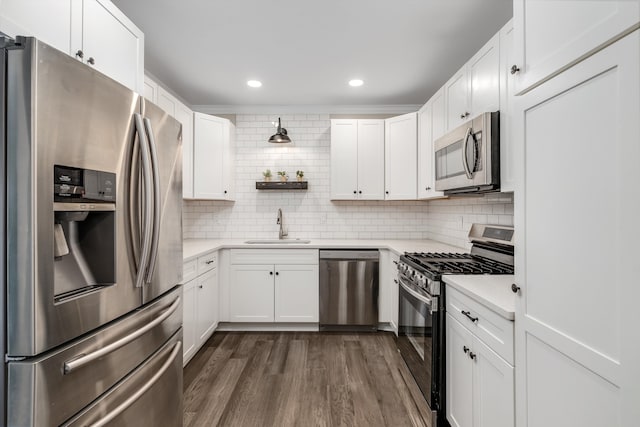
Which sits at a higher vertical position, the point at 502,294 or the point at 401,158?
the point at 401,158

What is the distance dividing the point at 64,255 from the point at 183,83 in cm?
273

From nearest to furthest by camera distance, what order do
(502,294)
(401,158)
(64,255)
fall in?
1. (64,255)
2. (502,294)
3. (401,158)

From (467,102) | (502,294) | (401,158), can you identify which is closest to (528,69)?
(502,294)

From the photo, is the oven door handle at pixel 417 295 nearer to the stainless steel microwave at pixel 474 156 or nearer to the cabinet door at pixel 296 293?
the stainless steel microwave at pixel 474 156

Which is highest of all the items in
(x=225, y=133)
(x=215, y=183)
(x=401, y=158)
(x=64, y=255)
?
(x=225, y=133)

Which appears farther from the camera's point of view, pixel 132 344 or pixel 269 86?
pixel 269 86

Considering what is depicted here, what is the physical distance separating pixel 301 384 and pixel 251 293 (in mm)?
1296

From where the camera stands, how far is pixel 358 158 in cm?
379

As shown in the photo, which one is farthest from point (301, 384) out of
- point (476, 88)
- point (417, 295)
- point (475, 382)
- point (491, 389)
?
point (476, 88)

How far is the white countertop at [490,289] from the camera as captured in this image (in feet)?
4.32

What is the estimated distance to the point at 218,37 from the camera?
2.43 metres

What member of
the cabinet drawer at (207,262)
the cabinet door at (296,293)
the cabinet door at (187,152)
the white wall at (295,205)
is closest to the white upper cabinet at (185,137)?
the cabinet door at (187,152)

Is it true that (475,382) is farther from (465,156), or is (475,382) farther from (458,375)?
(465,156)

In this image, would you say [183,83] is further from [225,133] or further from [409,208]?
[409,208]
